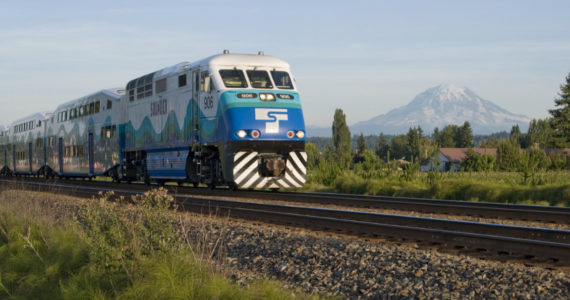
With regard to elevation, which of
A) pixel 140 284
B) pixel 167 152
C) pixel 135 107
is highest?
pixel 135 107

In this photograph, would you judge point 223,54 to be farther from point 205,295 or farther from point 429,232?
point 205,295

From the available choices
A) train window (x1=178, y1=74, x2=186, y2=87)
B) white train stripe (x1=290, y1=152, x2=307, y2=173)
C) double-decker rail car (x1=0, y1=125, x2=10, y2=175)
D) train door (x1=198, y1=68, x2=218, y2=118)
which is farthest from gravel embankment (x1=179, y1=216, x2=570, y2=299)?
double-decker rail car (x1=0, y1=125, x2=10, y2=175)

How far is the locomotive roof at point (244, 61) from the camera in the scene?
695 inches

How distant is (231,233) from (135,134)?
13.8 meters

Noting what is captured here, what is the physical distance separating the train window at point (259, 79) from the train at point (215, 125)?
0.03 metres

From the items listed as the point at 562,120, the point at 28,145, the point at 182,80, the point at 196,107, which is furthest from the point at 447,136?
the point at 196,107

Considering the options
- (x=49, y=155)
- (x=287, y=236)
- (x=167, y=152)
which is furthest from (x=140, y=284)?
(x=49, y=155)

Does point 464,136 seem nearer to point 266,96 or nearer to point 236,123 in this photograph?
point 266,96

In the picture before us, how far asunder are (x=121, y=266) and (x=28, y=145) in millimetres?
34709

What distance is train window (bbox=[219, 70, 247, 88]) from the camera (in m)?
17.4

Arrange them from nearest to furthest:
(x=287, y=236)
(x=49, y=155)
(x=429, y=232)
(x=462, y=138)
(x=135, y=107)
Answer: (x=429, y=232), (x=287, y=236), (x=135, y=107), (x=49, y=155), (x=462, y=138)

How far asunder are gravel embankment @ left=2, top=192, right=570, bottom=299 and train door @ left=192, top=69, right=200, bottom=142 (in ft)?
29.6

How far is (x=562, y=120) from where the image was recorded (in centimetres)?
8938

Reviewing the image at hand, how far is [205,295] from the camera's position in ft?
20.3
